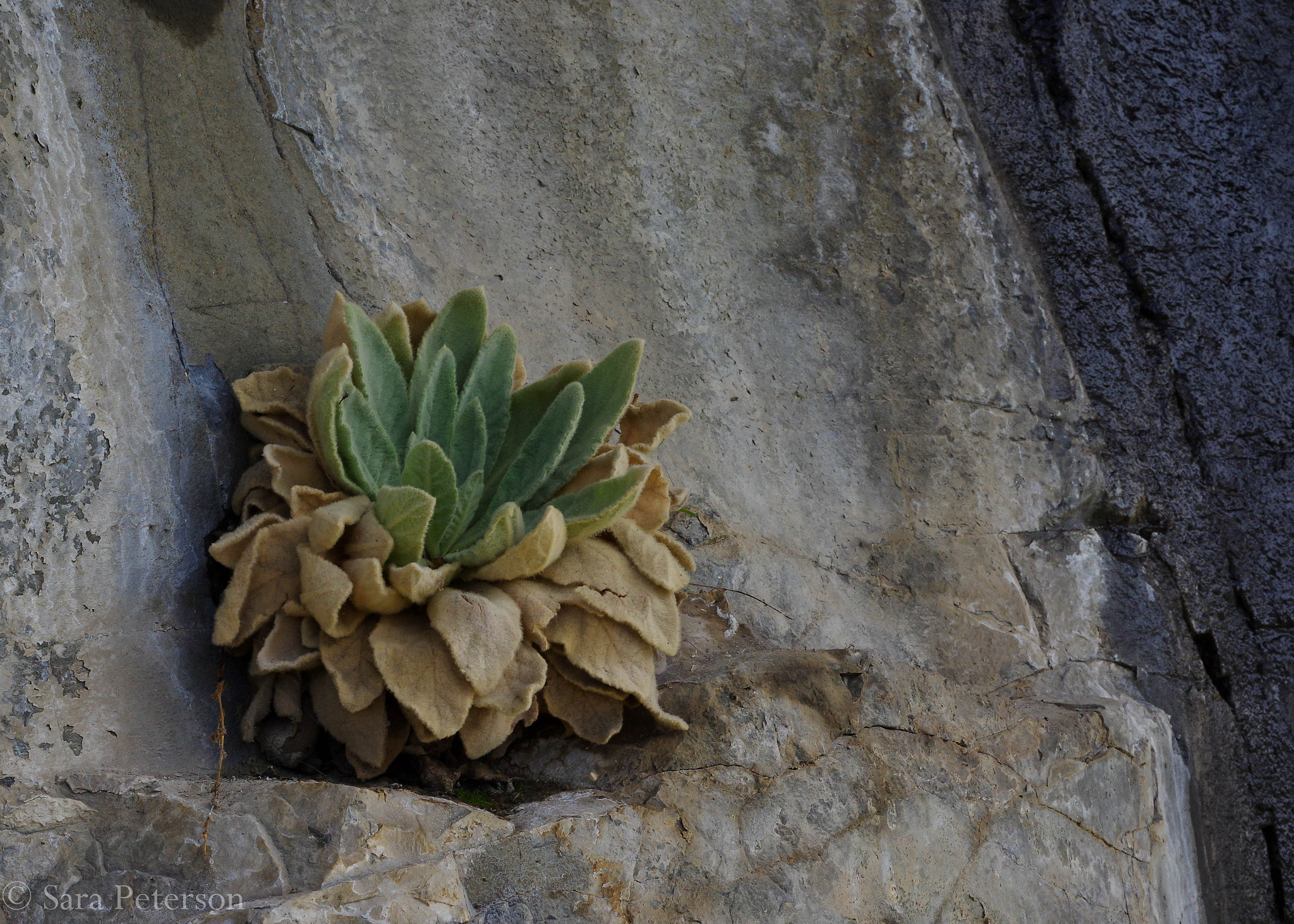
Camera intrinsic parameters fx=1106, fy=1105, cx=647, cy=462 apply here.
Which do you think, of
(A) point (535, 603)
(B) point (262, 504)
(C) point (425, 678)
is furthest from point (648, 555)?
(B) point (262, 504)

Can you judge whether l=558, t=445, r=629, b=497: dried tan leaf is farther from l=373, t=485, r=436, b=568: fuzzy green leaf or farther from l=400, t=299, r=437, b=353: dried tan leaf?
l=400, t=299, r=437, b=353: dried tan leaf

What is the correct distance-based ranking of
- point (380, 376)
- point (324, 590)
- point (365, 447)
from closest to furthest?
point (324, 590), point (365, 447), point (380, 376)

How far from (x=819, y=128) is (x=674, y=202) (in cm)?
47

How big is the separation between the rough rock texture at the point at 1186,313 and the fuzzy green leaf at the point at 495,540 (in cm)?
166

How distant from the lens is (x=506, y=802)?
1770mm

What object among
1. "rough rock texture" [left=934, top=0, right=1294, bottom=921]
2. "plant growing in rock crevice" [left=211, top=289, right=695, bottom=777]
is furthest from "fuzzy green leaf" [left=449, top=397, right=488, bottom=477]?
"rough rock texture" [left=934, top=0, right=1294, bottom=921]

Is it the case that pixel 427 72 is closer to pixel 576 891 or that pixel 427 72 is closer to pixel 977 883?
pixel 576 891

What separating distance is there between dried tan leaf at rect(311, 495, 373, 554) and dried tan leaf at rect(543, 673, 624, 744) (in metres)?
0.41

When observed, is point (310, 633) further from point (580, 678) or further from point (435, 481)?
point (580, 678)

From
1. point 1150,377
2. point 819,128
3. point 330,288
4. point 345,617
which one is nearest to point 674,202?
point 819,128

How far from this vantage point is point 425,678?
65.4 inches

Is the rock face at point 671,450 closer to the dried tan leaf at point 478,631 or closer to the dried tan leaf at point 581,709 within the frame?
the dried tan leaf at point 581,709

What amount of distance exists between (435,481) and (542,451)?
0.73 feet

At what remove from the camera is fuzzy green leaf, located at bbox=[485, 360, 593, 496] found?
204 cm
